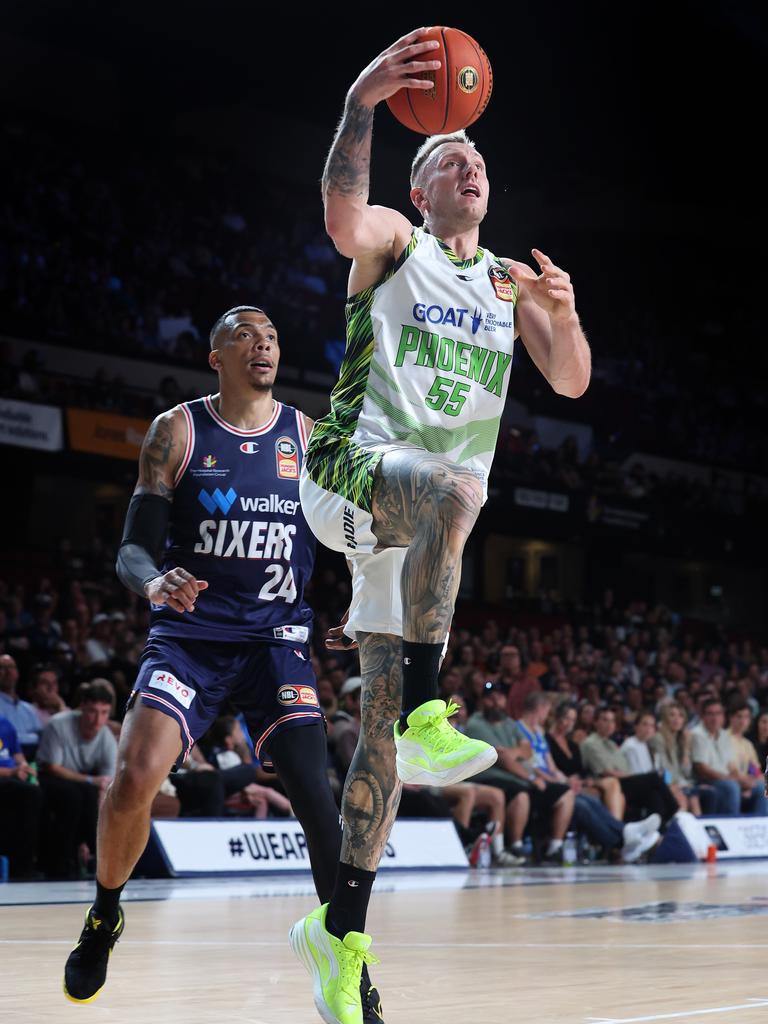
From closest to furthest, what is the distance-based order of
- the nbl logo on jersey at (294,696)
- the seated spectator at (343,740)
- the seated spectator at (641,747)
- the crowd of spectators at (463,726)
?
the nbl logo on jersey at (294,696) → the crowd of spectators at (463,726) → the seated spectator at (343,740) → the seated spectator at (641,747)

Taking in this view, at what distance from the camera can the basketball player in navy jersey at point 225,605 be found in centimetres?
431

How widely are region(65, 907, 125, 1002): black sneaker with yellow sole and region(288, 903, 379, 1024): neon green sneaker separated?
2.04ft

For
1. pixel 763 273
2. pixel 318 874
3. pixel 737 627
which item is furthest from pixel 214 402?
pixel 763 273

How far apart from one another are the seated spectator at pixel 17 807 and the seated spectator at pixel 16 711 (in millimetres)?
408

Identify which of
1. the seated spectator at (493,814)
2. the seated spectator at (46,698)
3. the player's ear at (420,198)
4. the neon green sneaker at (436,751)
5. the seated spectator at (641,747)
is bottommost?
the seated spectator at (493,814)

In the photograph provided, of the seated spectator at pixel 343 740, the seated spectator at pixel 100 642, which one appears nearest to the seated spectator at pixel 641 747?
the seated spectator at pixel 343 740

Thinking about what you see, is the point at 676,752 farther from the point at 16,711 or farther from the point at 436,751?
the point at 436,751

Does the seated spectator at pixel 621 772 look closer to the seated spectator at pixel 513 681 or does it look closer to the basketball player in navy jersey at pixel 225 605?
the seated spectator at pixel 513 681

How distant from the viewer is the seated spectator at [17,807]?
961 centimetres

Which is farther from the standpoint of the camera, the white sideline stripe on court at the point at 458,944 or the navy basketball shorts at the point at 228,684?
the white sideline stripe on court at the point at 458,944

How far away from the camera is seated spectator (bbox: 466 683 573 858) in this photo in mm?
12461

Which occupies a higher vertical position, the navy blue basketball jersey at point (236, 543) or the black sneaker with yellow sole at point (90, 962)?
the navy blue basketball jersey at point (236, 543)

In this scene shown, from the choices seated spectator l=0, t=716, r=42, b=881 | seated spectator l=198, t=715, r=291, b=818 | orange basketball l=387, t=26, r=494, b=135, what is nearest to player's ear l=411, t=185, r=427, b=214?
orange basketball l=387, t=26, r=494, b=135

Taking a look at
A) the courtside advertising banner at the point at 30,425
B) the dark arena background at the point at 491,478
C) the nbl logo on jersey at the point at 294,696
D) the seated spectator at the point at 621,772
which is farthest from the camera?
the courtside advertising banner at the point at 30,425
